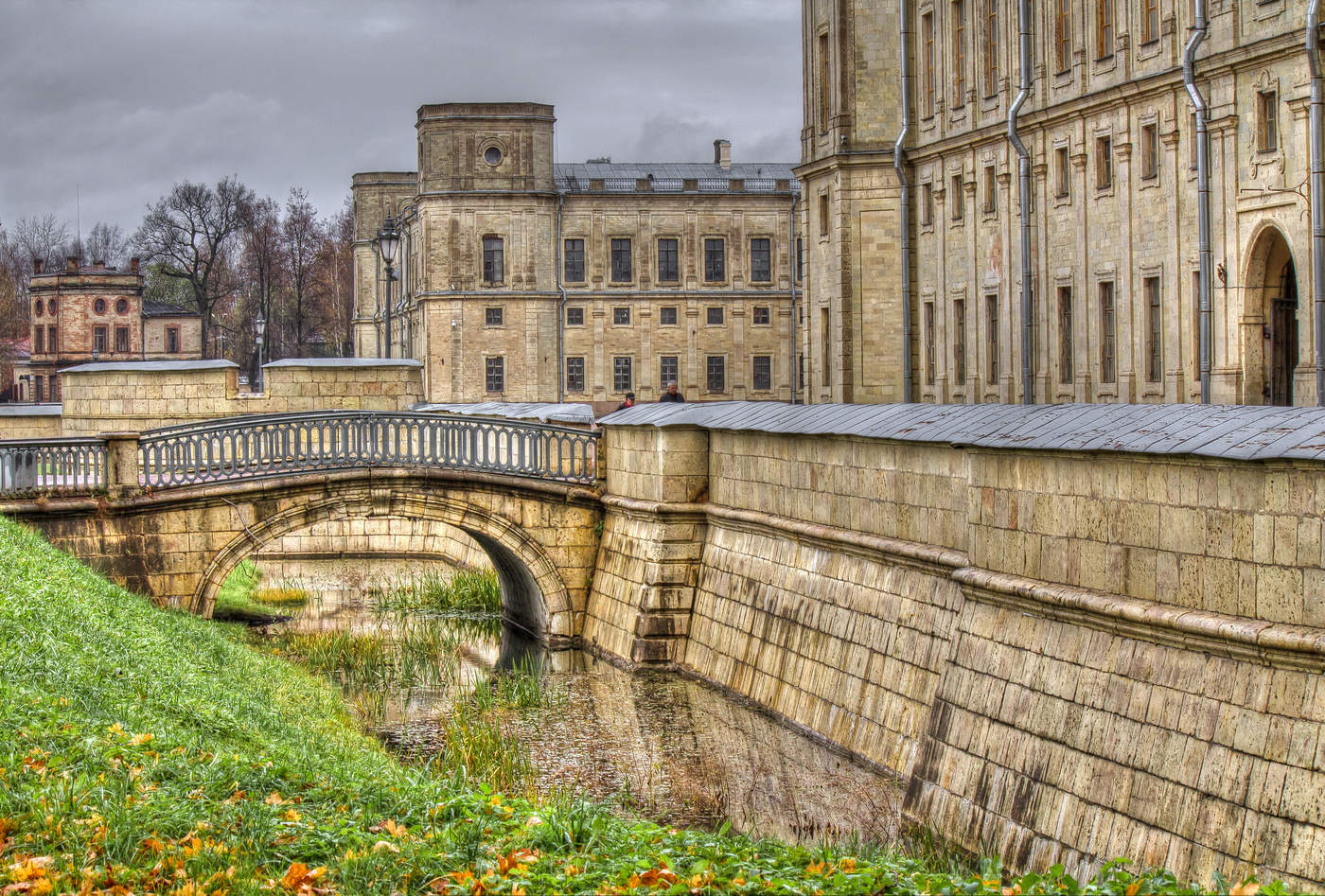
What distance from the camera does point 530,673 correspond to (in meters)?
24.1

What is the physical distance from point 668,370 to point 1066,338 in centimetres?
3372

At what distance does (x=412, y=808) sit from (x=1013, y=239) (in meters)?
26.6

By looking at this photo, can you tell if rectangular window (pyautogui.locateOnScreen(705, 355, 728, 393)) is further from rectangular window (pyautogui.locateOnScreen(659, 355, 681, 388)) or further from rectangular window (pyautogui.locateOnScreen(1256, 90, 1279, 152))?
rectangular window (pyautogui.locateOnScreen(1256, 90, 1279, 152))

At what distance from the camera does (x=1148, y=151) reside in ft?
103

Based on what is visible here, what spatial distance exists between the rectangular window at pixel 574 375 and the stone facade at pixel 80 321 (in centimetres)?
3473

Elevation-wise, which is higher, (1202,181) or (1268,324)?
(1202,181)

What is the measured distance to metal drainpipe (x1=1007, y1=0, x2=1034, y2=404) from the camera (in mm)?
34406

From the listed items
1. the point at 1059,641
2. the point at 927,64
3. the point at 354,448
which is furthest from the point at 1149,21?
the point at 1059,641

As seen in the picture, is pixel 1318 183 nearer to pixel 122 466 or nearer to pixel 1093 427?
pixel 1093 427

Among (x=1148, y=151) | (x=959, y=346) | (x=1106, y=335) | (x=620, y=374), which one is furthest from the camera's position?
(x=620, y=374)

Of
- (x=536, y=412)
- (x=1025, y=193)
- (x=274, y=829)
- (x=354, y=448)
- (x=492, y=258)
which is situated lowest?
(x=274, y=829)

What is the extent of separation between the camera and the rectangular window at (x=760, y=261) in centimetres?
6738

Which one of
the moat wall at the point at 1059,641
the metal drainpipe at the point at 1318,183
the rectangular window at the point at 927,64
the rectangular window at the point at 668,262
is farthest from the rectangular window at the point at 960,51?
the rectangular window at the point at 668,262

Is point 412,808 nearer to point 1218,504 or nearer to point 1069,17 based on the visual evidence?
point 1218,504
